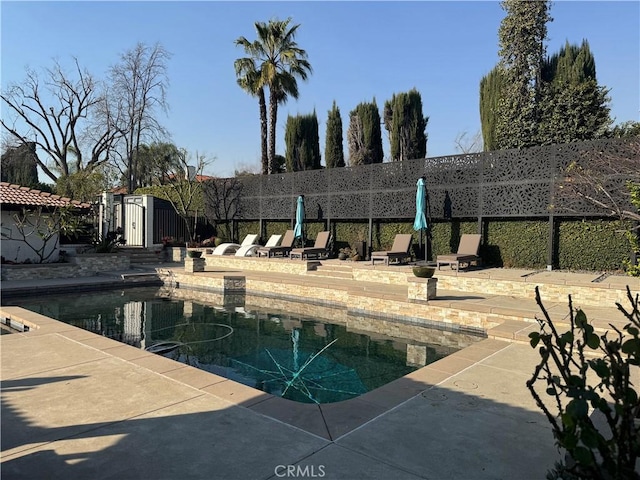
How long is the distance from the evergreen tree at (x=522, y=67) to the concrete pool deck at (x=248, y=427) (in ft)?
50.3

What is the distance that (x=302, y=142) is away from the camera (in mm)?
25484

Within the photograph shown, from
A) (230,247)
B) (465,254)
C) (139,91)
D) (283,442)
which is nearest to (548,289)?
(465,254)

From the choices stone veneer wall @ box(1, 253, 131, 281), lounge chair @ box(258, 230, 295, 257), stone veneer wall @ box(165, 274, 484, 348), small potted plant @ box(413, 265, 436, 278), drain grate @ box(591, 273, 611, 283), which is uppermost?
lounge chair @ box(258, 230, 295, 257)

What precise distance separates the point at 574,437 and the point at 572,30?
2083cm

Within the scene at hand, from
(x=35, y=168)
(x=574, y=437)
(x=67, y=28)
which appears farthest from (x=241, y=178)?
(x=35, y=168)

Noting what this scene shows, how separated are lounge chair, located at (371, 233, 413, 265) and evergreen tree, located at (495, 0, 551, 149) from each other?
788cm

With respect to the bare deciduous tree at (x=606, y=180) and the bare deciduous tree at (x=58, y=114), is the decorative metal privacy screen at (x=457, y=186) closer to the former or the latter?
the bare deciduous tree at (x=606, y=180)

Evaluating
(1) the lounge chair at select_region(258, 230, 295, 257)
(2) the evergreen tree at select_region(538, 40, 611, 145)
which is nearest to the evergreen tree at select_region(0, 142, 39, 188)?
(1) the lounge chair at select_region(258, 230, 295, 257)

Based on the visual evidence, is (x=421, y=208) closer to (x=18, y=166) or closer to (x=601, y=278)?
(x=601, y=278)

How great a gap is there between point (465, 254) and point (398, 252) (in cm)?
205

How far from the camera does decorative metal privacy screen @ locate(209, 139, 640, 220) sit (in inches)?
438

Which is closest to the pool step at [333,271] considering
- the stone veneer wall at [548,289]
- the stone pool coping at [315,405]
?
the stone veneer wall at [548,289]

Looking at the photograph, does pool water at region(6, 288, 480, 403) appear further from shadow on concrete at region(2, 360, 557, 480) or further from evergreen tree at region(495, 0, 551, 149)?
evergreen tree at region(495, 0, 551, 149)

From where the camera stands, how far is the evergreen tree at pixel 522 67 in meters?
17.6
